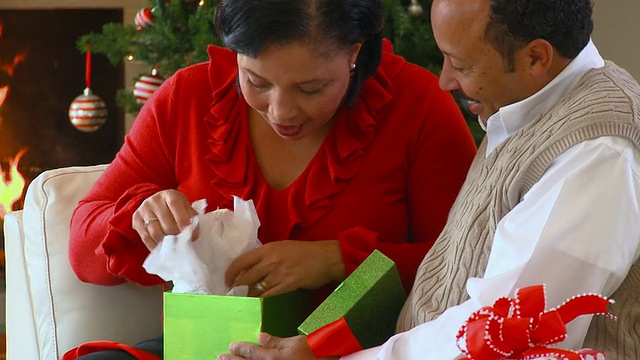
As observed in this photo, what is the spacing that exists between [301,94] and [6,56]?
7.75 feet

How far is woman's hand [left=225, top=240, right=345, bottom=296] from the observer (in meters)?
1.49

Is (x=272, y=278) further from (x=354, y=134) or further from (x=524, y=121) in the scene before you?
(x=524, y=121)

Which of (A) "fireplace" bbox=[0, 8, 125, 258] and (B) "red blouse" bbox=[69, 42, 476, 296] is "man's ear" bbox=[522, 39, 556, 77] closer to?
(B) "red blouse" bbox=[69, 42, 476, 296]

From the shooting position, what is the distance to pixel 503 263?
1.15 metres

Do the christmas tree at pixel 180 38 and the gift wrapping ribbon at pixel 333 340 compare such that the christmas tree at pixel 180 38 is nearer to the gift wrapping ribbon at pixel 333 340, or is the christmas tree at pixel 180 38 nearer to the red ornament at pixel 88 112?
the red ornament at pixel 88 112

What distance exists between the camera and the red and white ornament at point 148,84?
9.02 ft

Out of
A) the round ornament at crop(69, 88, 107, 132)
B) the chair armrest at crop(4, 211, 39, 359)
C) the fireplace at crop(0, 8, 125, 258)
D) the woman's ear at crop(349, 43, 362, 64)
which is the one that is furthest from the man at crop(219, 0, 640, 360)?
the fireplace at crop(0, 8, 125, 258)

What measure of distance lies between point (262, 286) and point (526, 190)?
1.62 ft

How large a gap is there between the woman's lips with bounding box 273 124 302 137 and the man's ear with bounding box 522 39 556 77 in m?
0.44

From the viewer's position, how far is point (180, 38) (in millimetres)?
2703

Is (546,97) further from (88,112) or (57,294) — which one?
(88,112)

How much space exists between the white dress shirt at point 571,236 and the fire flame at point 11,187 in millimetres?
2709

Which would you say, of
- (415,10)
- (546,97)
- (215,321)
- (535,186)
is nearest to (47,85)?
(415,10)

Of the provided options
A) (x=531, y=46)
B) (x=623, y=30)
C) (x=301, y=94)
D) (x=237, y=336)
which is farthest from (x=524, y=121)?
(x=623, y=30)
